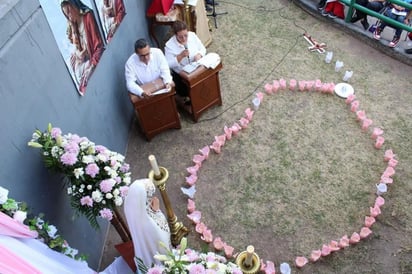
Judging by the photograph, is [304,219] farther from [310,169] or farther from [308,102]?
[308,102]

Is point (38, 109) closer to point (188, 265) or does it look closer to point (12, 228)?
point (12, 228)

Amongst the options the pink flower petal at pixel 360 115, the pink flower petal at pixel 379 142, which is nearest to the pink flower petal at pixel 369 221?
the pink flower petal at pixel 379 142

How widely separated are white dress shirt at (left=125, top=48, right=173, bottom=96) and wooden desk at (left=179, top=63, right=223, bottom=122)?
230 mm

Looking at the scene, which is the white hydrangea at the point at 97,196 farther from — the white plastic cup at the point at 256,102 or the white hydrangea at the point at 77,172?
the white plastic cup at the point at 256,102

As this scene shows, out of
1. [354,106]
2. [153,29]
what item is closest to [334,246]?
[354,106]

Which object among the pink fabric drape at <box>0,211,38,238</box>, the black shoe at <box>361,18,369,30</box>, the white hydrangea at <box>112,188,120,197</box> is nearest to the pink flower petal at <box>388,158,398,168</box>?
the black shoe at <box>361,18,369,30</box>

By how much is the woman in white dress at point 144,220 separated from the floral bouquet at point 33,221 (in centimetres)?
41

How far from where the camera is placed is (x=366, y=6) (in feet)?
17.5

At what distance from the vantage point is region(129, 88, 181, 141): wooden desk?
380 cm

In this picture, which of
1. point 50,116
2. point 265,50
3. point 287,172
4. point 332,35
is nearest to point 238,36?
point 265,50

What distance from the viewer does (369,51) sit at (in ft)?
16.9

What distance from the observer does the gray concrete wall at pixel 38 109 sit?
2.08 meters

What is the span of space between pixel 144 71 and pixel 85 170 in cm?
181

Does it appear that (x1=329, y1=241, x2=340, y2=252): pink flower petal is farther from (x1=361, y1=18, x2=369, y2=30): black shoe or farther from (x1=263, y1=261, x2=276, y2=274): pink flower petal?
(x1=361, y1=18, x2=369, y2=30): black shoe
